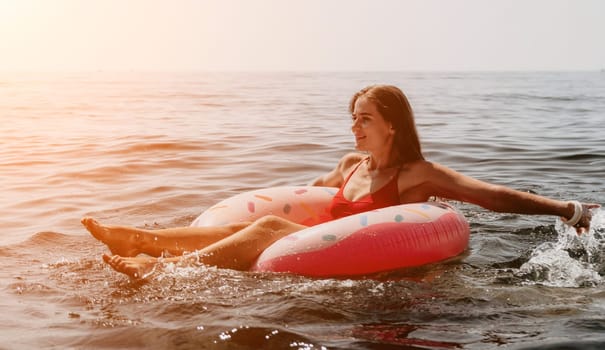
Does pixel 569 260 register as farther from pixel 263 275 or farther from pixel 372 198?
pixel 263 275

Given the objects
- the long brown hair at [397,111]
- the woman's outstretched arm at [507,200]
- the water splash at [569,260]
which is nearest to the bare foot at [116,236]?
the long brown hair at [397,111]

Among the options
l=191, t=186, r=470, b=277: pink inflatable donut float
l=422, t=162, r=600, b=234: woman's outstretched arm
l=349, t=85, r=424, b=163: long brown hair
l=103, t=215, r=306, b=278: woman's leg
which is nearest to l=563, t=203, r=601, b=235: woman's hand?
l=422, t=162, r=600, b=234: woman's outstretched arm

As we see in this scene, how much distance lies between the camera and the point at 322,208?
18.7ft

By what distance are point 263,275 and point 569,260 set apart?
2143 mm

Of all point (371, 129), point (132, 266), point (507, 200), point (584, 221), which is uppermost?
point (371, 129)

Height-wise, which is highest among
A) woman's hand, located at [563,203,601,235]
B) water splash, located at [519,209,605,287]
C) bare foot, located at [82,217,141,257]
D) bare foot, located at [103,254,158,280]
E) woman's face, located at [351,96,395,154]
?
woman's face, located at [351,96,395,154]

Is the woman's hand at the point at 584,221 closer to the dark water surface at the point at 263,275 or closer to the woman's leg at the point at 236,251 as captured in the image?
the dark water surface at the point at 263,275

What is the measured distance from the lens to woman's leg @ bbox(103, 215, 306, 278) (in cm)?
450

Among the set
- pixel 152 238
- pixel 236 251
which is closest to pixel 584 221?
pixel 236 251

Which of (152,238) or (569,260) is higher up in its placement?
(152,238)

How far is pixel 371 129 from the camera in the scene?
5.05 meters

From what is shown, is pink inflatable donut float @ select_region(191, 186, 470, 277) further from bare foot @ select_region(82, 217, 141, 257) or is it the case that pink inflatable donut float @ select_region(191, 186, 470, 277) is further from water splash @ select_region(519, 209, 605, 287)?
bare foot @ select_region(82, 217, 141, 257)

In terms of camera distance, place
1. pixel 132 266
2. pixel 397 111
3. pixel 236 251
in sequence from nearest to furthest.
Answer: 1. pixel 132 266
2. pixel 236 251
3. pixel 397 111

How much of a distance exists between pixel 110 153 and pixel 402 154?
7.01 meters
